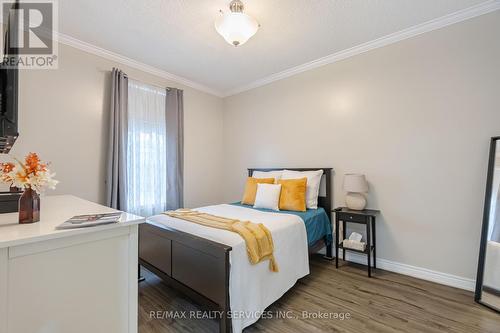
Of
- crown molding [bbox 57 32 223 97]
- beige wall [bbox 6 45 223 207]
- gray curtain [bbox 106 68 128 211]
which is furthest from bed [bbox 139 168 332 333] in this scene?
crown molding [bbox 57 32 223 97]

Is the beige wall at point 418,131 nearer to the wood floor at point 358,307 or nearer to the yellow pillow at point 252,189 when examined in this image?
the wood floor at point 358,307

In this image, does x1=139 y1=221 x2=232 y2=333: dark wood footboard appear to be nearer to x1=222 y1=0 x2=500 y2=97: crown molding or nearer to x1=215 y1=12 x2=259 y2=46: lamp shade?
x1=215 y1=12 x2=259 y2=46: lamp shade

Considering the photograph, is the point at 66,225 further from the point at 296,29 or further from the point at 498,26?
the point at 498,26

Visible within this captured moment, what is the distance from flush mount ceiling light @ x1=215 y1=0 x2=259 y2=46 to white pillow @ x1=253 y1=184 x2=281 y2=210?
1.75 meters

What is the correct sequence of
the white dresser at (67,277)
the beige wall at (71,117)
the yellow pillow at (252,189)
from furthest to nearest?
the yellow pillow at (252,189), the beige wall at (71,117), the white dresser at (67,277)

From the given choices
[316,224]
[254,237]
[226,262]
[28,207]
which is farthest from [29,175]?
[316,224]

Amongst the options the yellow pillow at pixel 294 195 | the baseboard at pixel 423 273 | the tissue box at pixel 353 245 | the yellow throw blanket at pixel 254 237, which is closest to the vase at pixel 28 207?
the yellow throw blanket at pixel 254 237

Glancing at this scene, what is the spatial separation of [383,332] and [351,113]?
7.77 feet

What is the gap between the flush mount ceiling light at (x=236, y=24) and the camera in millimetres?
1961

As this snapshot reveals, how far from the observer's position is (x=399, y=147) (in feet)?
8.53

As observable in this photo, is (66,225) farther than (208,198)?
No

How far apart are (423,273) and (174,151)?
3.68 metres

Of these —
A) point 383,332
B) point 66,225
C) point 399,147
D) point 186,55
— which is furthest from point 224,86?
point 383,332

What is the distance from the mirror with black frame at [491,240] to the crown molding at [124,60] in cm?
408
